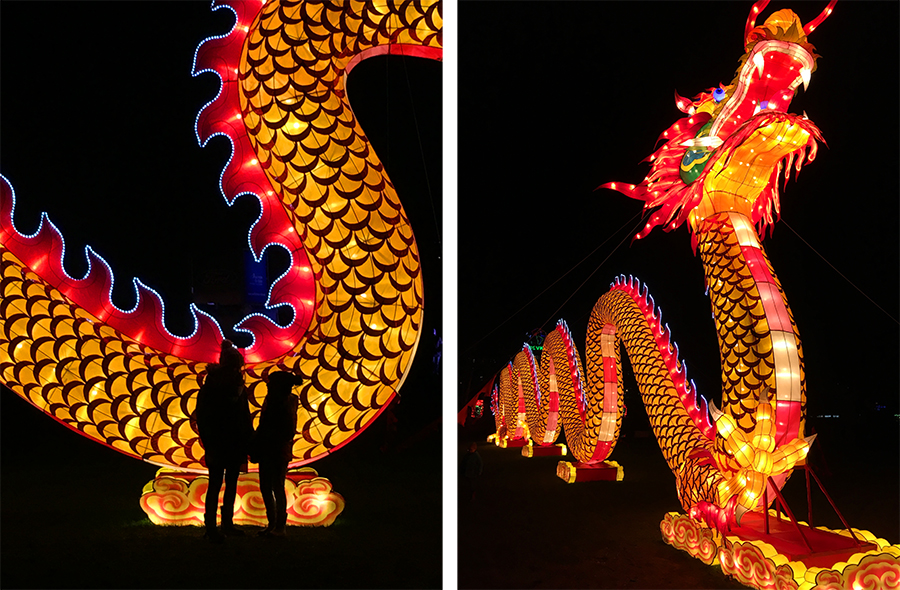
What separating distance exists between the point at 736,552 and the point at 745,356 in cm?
139

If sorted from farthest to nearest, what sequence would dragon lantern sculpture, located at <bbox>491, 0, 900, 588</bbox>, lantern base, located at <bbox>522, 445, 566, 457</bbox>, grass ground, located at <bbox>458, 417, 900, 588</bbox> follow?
lantern base, located at <bbox>522, 445, 566, 457</bbox>
grass ground, located at <bbox>458, 417, 900, 588</bbox>
dragon lantern sculpture, located at <bbox>491, 0, 900, 588</bbox>

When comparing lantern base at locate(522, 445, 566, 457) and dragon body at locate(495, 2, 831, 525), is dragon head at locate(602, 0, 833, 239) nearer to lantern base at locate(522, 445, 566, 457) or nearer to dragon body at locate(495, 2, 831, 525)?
dragon body at locate(495, 2, 831, 525)

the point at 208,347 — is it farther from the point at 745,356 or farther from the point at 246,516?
the point at 745,356

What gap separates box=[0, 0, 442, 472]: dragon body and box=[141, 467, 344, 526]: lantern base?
0.15m

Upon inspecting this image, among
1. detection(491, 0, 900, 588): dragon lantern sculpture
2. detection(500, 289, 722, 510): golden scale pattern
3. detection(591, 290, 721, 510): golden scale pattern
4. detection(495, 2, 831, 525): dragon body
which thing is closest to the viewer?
detection(491, 0, 900, 588): dragon lantern sculpture

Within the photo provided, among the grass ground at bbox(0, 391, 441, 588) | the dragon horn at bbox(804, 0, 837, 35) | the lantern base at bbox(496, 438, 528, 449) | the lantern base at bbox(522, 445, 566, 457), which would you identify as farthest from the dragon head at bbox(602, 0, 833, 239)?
the lantern base at bbox(496, 438, 528, 449)

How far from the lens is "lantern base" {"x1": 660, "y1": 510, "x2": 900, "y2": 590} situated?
11.5 feet

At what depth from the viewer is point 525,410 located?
14.4m

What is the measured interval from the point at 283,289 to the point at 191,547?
1693mm

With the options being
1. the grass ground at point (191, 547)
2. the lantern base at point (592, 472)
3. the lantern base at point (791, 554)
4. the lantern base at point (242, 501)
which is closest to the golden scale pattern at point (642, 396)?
the lantern base at point (592, 472)

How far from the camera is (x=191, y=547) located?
3605 mm

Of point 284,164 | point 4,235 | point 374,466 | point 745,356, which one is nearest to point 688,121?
point 745,356

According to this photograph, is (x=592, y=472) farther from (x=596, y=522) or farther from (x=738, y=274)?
(x=738, y=274)

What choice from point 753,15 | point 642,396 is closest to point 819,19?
point 753,15
